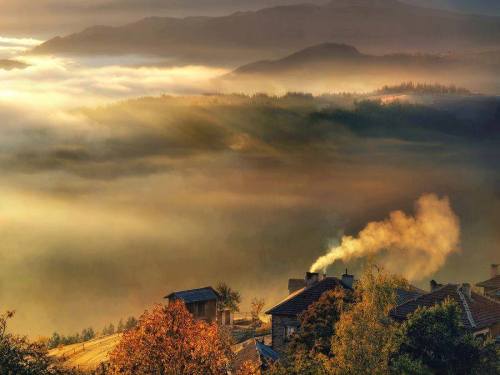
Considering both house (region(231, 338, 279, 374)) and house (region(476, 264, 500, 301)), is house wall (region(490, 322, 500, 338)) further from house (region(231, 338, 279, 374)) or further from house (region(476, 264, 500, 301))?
house (region(476, 264, 500, 301))

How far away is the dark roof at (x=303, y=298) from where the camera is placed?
81688 millimetres

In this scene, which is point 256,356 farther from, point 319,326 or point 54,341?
point 54,341

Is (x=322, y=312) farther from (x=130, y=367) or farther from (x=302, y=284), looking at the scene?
(x=302, y=284)

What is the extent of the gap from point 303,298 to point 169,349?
26.0 metres

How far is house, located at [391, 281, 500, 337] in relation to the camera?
245ft

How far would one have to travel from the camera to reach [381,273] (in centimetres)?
5319


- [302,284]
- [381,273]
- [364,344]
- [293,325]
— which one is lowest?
[364,344]

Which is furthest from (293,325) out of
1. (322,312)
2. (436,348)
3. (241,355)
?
(436,348)

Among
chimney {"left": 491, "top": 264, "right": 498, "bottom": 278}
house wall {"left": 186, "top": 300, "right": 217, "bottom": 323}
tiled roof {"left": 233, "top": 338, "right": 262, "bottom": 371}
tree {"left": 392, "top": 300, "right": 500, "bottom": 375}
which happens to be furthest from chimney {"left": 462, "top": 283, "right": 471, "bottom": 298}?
house wall {"left": 186, "top": 300, "right": 217, "bottom": 323}

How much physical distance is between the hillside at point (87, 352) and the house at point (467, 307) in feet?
117

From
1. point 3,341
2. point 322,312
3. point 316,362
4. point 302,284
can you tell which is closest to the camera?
point 3,341

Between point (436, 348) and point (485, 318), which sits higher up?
point (485, 318)

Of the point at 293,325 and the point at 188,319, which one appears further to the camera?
Result: the point at 293,325

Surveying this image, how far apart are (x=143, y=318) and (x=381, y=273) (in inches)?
631
